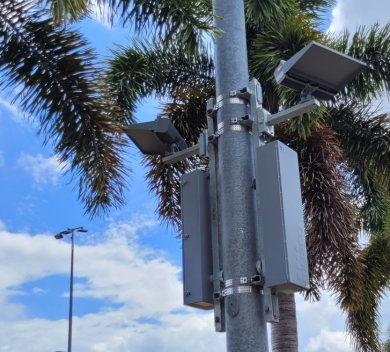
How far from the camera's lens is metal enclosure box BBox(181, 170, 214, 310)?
4555mm

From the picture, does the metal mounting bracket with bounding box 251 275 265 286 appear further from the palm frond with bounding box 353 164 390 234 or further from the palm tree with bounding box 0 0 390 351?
the palm frond with bounding box 353 164 390 234

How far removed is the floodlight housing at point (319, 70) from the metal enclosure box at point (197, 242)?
104 centimetres

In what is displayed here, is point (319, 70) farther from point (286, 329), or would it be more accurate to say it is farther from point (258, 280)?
point (286, 329)

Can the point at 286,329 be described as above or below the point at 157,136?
below

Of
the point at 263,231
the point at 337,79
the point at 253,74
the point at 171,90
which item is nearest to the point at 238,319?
the point at 263,231

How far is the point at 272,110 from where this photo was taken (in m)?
10.7

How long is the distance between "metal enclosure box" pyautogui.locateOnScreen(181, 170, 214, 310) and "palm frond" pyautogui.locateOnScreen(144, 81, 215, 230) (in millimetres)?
4775

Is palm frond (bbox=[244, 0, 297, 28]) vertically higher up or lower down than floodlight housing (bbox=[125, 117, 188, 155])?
higher up

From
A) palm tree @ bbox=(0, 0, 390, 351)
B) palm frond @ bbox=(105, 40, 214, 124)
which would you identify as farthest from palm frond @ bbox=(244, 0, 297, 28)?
palm frond @ bbox=(105, 40, 214, 124)

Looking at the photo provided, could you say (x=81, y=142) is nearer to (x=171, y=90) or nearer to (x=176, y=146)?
(x=176, y=146)

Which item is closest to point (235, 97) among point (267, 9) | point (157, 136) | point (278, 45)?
point (157, 136)

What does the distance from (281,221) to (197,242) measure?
2.62 ft

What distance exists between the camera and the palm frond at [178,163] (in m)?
9.92

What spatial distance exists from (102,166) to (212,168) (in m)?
1.16
